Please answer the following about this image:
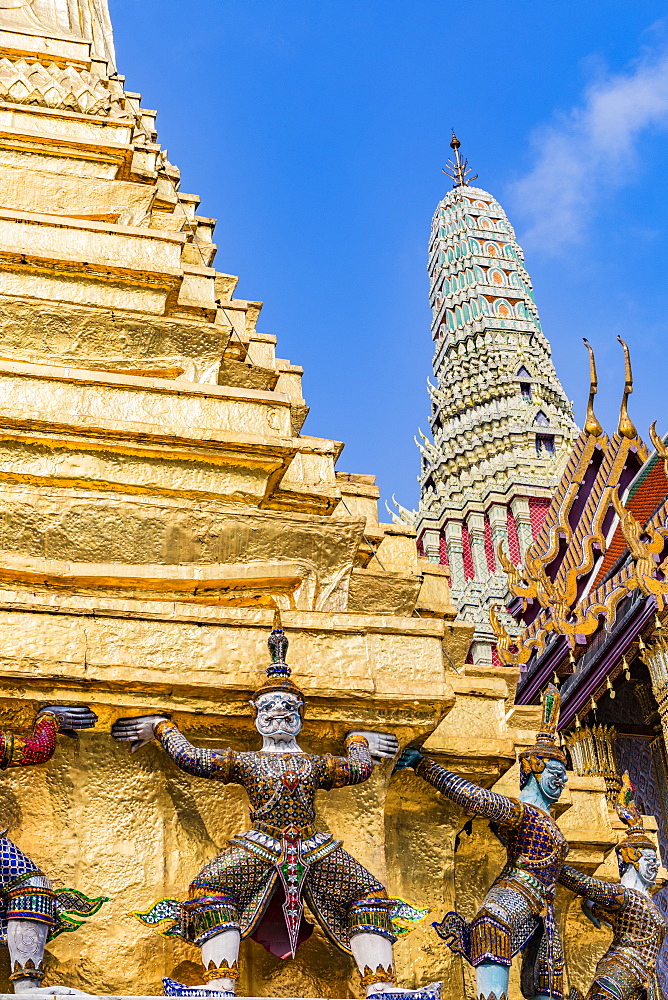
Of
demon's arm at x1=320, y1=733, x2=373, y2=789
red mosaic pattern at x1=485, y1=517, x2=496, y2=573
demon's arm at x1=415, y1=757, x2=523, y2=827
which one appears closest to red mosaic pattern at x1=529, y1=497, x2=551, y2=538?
red mosaic pattern at x1=485, y1=517, x2=496, y2=573

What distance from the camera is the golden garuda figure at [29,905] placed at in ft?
18.3

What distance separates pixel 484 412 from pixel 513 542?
3649 mm

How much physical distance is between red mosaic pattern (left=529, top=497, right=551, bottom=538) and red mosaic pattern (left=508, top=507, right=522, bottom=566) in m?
0.37

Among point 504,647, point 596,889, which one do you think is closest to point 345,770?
point 596,889

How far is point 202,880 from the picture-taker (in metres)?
5.96

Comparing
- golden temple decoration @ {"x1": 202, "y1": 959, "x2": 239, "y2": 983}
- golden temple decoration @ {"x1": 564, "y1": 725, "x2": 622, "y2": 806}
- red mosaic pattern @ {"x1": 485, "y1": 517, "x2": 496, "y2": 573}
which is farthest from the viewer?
red mosaic pattern @ {"x1": 485, "y1": 517, "x2": 496, "y2": 573}

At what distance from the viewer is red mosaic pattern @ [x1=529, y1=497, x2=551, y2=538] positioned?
87.3 ft

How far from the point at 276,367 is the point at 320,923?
5.46 meters

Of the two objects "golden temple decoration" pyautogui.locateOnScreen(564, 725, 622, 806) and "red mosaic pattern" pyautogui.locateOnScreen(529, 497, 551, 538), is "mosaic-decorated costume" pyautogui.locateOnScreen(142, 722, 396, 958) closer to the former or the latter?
"golden temple decoration" pyautogui.locateOnScreen(564, 725, 622, 806)

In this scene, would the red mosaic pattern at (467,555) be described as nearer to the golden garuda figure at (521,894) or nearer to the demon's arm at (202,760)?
the golden garuda figure at (521,894)

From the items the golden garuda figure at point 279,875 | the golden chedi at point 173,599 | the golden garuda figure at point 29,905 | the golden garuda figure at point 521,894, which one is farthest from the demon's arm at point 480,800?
the golden garuda figure at point 29,905

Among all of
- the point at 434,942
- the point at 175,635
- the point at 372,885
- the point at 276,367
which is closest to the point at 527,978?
the point at 434,942

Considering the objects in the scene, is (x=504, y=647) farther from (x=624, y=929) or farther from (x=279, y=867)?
(x=279, y=867)

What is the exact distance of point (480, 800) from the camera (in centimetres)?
673
